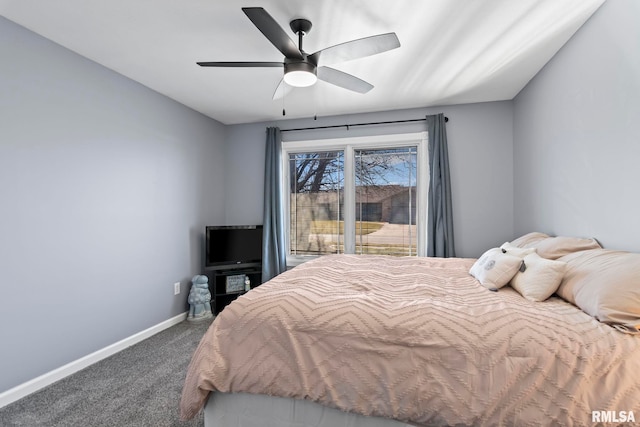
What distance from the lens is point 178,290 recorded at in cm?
343

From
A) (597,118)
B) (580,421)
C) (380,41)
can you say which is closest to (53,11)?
(380,41)

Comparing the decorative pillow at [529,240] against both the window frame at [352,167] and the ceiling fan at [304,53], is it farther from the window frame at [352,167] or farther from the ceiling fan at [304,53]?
the ceiling fan at [304,53]

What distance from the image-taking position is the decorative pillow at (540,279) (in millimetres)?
1561

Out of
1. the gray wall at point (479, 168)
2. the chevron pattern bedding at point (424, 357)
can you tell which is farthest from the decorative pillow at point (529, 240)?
the gray wall at point (479, 168)

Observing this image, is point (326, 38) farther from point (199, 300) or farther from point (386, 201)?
point (199, 300)

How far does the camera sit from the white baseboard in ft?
6.42

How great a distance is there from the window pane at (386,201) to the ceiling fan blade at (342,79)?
1586 mm

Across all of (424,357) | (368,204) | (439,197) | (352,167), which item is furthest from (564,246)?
(352,167)

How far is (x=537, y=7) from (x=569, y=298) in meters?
1.72

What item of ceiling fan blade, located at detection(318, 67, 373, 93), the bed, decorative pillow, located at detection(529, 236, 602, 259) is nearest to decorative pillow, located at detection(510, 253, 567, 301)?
the bed

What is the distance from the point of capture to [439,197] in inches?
134

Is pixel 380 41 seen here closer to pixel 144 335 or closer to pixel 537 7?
pixel 537 7

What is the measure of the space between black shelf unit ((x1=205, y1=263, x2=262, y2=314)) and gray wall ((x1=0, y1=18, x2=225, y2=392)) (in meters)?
0.37

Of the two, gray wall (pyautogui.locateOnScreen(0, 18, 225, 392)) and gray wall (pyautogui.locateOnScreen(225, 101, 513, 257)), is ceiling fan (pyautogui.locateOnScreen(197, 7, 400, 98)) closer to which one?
gray wall (pyautogui.locateOnScreen(0, 18, 225, 392))
